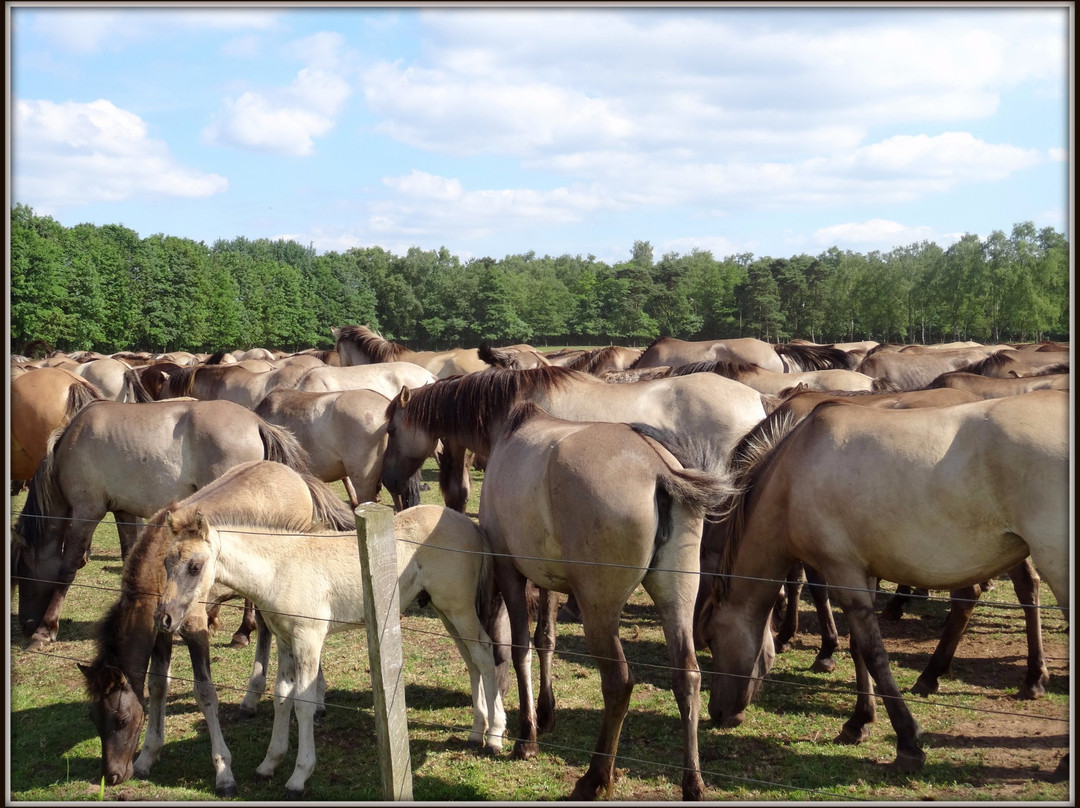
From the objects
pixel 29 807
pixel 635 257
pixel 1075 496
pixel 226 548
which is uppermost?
pixel 635 257

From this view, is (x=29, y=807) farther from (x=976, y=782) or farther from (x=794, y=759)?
(x=976, y=782)

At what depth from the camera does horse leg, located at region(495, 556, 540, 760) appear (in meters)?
4.98

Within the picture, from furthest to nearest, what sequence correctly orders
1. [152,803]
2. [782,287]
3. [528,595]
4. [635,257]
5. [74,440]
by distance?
[635,257], [782,287], [74,440], [528,595], [152,803]

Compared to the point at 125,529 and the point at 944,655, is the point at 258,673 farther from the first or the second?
the point at 944,655

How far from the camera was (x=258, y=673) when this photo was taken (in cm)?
556

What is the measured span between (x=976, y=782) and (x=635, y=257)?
423 feet

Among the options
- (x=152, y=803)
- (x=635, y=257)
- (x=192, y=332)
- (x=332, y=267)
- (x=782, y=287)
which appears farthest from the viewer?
(x=635, y=257)

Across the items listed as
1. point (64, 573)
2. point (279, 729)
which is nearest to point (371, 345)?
point (64, 573)

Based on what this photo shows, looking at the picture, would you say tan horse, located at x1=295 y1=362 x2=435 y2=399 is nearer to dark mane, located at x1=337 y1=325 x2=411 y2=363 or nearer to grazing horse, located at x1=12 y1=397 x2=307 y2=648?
dark mane, located at x1=337 y1=325 x2=411 y2=363

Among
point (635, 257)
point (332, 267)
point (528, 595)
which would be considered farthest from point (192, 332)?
point (635, 257)

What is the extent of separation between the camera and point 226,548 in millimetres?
4531

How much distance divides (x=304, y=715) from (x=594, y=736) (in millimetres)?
1896

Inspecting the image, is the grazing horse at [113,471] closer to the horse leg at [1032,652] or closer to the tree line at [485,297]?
the horse leg at [1032,652]

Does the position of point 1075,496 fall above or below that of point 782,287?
below
